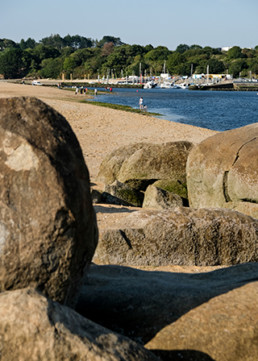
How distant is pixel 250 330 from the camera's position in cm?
403

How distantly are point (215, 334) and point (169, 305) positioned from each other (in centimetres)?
54

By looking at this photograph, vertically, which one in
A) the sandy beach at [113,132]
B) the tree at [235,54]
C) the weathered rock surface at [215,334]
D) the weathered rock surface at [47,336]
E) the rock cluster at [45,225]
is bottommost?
the sandy beach at [113,132]

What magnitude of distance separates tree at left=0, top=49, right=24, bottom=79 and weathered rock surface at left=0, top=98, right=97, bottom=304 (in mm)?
166372

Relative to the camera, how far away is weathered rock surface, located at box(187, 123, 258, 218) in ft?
30.8

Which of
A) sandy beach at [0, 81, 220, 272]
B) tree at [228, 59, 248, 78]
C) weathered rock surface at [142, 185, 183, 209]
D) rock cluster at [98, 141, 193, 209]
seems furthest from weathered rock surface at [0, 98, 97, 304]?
tree at [228, 59, 248, 78]

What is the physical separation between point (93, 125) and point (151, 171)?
59.6ft

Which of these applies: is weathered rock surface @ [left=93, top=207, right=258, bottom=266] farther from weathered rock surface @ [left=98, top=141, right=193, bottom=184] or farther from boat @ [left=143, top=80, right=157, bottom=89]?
boat @ [left=143, top=80, right=157, bottom=89]

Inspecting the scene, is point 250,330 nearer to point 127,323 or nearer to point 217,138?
point 127,323

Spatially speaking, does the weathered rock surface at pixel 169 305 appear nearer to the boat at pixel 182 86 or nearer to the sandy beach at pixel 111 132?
the sandy beach at pixel 111 132

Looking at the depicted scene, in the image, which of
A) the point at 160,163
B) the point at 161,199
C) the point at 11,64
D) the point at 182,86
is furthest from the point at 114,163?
the point at 11,64

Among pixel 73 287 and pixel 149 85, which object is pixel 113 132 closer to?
pixel 73 287

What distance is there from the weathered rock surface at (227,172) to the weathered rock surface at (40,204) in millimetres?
5828

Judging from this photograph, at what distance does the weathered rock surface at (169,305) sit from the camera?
13.3 feet

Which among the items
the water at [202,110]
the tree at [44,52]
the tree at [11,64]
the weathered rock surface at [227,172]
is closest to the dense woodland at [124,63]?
the tree at [11,64]
